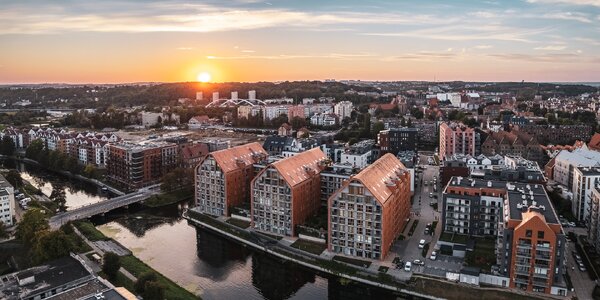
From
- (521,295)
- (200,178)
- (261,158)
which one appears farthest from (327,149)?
(521,295)

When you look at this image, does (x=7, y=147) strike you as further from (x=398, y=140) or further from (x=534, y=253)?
(x=534, y=253)

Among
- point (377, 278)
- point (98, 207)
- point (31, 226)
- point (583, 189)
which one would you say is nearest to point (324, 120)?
point (98, 207)

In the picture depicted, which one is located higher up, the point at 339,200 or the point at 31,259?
the point at 339,200

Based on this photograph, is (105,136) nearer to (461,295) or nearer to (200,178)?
(200,178)

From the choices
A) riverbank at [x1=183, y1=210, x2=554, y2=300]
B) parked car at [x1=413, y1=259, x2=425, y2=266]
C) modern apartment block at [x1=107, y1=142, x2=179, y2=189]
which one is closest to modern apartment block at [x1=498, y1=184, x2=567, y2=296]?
riverbank at [x1=183, y1=210, x2=554, y2=300]

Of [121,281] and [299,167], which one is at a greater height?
[299,167]

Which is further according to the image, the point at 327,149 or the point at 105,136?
the point at 105,136

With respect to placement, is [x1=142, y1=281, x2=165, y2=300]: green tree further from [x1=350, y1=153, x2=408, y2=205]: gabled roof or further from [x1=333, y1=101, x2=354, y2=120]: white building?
[x1=333, y1=101, x2=354, y2=120]: white building
